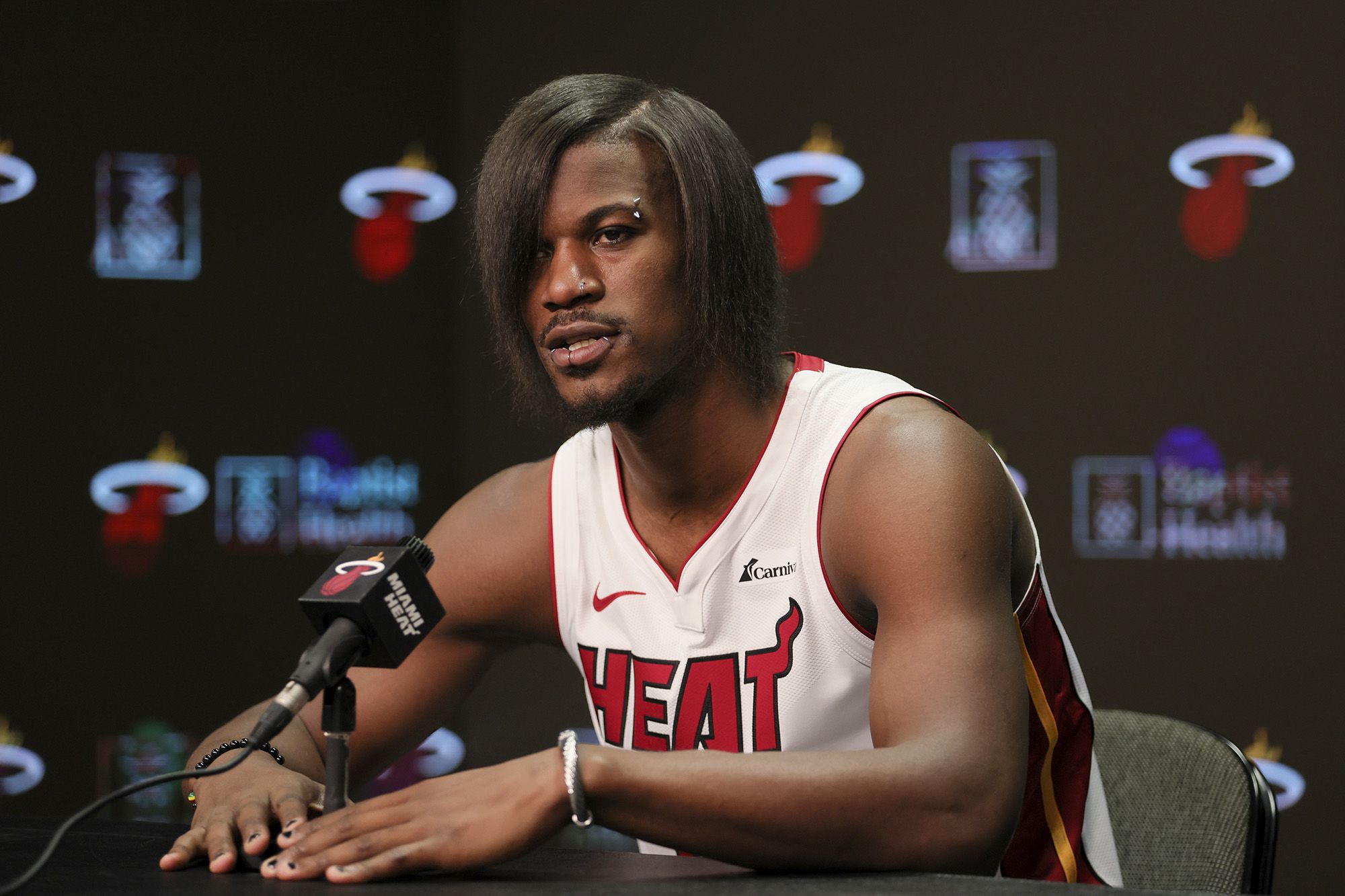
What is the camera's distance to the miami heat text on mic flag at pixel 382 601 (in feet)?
2.96

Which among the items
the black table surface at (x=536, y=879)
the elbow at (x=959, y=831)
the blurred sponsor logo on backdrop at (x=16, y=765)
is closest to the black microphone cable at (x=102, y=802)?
the black table surface at (x=536, y=879)

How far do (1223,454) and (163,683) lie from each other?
2454mm

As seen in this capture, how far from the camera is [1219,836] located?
126cm

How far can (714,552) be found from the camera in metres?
1.31

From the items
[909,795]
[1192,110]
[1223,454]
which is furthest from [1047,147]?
[909,795]

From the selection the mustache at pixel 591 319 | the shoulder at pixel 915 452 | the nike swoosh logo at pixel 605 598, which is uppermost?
the mustache at pixel 591 319

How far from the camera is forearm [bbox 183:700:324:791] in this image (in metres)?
1.26

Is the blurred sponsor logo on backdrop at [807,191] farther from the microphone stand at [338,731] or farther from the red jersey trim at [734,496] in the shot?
the microphone stand at [338,731]

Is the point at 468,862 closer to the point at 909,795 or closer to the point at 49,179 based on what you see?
the point at 909,795

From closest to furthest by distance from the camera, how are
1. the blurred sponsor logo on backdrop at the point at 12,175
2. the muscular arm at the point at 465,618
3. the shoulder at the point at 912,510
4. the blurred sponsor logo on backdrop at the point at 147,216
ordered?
the shoulder at the point at 912,510, the muscular arm at the point at 465,618, the blurred sponsor logo on backdrop at the point at 12,175, the blurred sponsor logo on backdrop at the point at 147,216

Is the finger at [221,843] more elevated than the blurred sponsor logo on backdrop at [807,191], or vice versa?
the blurred sponsor logo on backdrop at [807,191]

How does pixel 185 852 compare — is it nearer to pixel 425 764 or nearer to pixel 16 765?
pixel 16 765

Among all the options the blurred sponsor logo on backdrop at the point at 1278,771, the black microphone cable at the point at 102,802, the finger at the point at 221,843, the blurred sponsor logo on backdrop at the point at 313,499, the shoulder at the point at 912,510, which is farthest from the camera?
the blurred sponsor logo on backdrop at the point at 313,499

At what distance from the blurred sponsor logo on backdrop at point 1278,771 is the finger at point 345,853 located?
231cm
